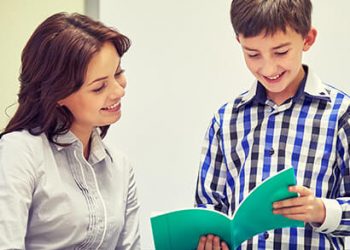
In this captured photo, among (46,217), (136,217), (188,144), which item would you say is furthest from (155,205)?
(46,217)

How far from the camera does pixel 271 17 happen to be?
1.18 meters

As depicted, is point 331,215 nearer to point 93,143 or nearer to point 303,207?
point 303,207

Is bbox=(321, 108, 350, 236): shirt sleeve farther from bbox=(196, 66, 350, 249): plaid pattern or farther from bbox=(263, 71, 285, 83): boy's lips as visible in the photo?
bbox=(263, 71, 285, 83): boy's lips

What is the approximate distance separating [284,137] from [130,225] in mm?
421

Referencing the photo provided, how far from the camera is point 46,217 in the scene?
3.74 ft

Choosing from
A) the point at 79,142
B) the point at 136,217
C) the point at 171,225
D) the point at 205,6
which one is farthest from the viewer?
the point at 205,6

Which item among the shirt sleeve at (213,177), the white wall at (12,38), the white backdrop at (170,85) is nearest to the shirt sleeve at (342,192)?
the shirt sleeve at (213,177)

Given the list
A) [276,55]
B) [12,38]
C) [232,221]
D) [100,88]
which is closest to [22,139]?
[100,88]

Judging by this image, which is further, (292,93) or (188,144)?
(188,144)

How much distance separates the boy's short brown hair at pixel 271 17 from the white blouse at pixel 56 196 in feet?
1.40

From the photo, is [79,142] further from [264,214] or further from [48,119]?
[264,214]

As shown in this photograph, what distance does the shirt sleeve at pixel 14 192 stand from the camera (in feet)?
3.52

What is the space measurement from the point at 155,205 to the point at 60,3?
2.53ft

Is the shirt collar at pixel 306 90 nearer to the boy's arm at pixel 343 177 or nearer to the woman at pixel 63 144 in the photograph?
the boy's arm at pixel 343 177
